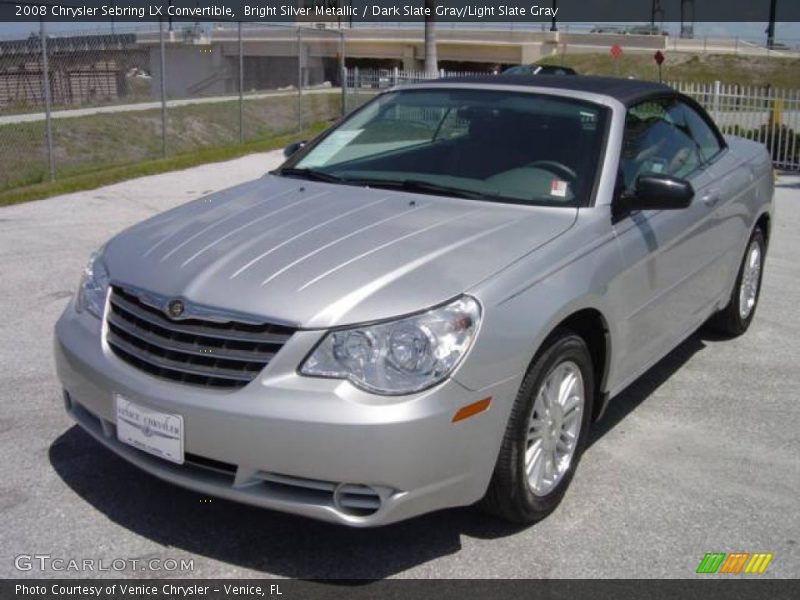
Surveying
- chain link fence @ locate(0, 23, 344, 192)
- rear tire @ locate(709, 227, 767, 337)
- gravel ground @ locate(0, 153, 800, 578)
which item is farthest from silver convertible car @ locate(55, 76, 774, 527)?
chain link fence @ locate(0, 23, 344, 192)

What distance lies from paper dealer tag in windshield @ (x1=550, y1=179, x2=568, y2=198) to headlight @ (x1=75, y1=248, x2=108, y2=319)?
6.26 feet

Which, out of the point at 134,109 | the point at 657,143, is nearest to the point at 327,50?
the point at 134,109

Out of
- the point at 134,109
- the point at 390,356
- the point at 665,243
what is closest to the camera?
the point at 390,356

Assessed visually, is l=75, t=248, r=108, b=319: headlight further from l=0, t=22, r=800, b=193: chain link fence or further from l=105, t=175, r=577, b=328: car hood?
l=0, t=22, r=800, b=193: chain link fence

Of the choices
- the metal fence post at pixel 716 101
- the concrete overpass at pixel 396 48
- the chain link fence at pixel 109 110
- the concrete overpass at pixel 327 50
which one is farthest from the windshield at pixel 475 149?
the concrete overpass at pixel 396 48

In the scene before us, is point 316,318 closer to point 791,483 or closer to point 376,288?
point 376,288

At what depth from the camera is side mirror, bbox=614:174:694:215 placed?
4.13m

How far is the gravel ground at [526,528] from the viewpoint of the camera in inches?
135

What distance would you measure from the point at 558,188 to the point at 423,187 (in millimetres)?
608

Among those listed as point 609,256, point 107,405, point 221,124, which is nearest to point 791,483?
point 609,256

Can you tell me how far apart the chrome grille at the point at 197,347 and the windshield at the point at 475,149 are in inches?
56.6

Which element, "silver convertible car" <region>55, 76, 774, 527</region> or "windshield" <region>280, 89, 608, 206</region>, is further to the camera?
"windshield" <region>280, 89, 608, 206</region>

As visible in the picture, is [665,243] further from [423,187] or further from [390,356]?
[390,356]

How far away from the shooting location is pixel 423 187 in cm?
441
